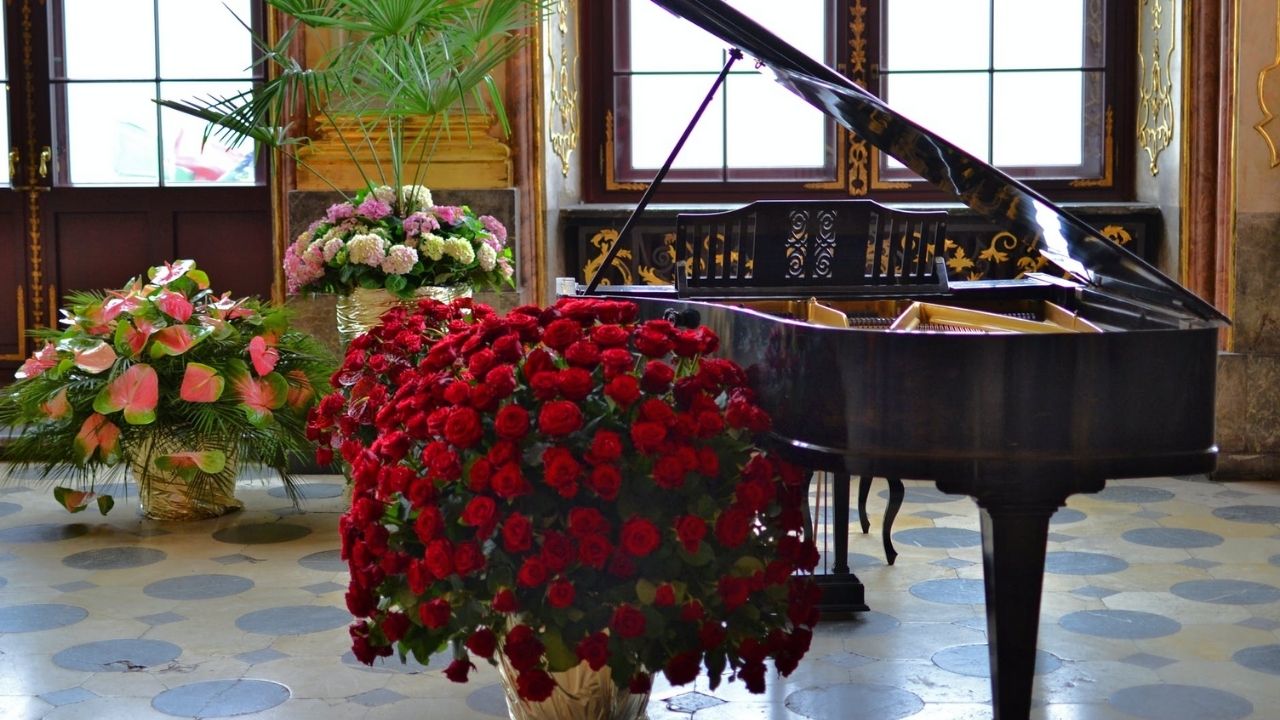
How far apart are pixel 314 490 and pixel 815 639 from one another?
2430 millimetres

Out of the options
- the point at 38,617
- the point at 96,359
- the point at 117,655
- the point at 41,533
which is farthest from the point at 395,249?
the point at 117,655

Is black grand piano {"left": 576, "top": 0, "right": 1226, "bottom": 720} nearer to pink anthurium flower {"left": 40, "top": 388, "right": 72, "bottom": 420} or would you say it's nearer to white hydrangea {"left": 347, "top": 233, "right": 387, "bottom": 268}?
white hydrangea {"left": 347, "top": 233, "right": 387, "bottom": 268}

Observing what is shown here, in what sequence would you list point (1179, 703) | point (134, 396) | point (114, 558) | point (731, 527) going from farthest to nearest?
point (134, 396) < point (114, 558) < point (1179, 703) < point (731, 527)

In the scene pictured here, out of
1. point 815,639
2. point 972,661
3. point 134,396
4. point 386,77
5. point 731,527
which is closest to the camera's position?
point 731,527

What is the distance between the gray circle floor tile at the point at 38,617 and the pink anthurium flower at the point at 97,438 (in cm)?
81

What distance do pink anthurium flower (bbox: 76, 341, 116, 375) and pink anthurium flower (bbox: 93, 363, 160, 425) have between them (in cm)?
6

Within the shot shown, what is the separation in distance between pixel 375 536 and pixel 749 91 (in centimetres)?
437

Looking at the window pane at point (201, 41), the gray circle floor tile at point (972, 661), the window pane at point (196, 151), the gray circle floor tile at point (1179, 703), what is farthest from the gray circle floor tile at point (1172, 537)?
the window pane at point (201, 41)

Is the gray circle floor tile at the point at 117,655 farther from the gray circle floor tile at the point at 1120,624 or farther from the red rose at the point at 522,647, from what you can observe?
the gray circle floor tile at the point at 1120,624

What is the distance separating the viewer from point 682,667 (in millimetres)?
2404

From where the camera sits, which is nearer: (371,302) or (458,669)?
(458,669)

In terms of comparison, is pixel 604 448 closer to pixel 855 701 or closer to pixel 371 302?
pixel 855 701

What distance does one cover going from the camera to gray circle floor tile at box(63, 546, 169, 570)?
13.9 ft

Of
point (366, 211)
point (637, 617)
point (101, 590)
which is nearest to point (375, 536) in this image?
point (637, 617)
